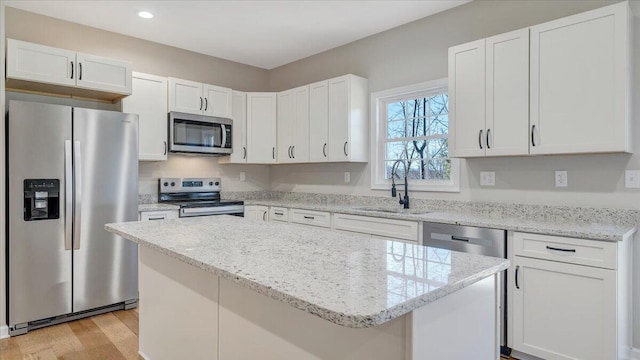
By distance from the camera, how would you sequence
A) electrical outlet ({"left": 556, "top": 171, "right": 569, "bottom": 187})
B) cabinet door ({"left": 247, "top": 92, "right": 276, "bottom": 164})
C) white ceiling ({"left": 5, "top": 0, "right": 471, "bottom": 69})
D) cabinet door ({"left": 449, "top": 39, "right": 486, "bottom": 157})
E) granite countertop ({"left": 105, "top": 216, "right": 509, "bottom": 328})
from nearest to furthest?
granite countertop ({"left": 105, "top": 216, "right": 509, "bottom": 328}) → electrical outlet ({"left": 556, "top": 171, "right": 569, "bottom": 187}) → cabinet door ({"left": 449, "top": 39, "right": 486, "bottom": 157}) → white ceiling ({"left": 5, "top": 0, "right": 471, "bottom": 69}) → cabinet door ({"left": 247, "top": 92, "right": 276, "bottom": 164})

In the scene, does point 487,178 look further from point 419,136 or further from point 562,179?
point 419,136

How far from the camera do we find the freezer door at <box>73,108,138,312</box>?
3098 millimetres

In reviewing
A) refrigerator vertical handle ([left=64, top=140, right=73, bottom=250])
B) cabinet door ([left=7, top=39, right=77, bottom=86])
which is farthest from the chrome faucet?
cabinet door ([left=7, top=39, right=77, bottom=86])

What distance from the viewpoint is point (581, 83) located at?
234cm

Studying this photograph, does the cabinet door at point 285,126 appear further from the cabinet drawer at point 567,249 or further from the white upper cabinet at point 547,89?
the cabinet drawer at point 567,249

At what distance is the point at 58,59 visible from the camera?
10.6ft

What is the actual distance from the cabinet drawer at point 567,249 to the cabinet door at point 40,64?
3678mm

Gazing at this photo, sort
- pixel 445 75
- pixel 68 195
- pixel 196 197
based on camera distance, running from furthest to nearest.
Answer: pixel 196 197 < pixel 445 75 < pixel 68 195

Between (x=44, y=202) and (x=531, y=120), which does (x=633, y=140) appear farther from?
(x=44, y=202)

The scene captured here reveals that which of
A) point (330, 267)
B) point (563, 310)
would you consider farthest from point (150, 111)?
point (563, 310)

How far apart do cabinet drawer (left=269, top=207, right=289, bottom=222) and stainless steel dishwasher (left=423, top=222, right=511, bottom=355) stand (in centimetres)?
173

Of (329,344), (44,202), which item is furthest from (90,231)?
(329,344)

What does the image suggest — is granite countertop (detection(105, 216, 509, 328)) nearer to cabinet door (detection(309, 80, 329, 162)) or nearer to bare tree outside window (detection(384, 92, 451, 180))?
bare tree outside window (detection(384, 92, 451, 180))

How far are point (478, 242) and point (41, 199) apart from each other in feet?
10.4
